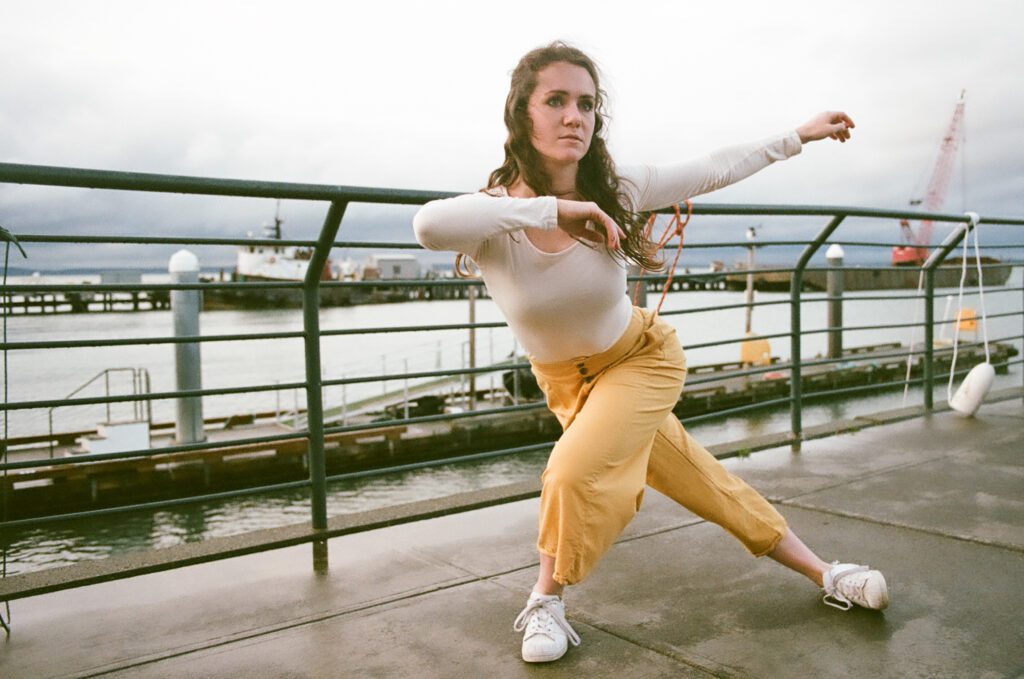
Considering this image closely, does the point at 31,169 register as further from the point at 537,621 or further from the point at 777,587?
the point at 777,587

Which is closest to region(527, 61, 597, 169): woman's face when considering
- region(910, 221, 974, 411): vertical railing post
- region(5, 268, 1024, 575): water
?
region(5, 268, 1024, 575): water

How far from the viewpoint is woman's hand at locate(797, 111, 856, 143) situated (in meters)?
2.26

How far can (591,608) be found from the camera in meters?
2.29

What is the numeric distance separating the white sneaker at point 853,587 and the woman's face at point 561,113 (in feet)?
4.47

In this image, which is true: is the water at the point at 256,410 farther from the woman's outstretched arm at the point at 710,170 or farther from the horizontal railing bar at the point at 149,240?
the woman's outstretched arm at the point at 710,170

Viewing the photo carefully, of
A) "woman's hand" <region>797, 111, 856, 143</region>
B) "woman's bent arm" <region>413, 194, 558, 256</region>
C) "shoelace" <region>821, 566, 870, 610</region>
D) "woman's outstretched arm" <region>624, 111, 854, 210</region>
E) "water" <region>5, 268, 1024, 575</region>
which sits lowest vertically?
"water" <region>5, 268, 1024, 575</region>

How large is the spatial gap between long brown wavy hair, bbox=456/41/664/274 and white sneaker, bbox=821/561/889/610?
3.35 feet

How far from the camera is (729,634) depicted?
2.07 m

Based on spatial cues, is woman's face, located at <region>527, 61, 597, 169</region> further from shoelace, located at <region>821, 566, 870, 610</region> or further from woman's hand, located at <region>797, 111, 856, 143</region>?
shoelace, located at <region>821, 566, 870, 610</region>

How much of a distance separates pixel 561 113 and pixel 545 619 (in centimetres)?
126

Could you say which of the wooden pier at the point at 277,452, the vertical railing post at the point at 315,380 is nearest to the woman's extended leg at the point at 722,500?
the vertical railing post at the point at 315,380

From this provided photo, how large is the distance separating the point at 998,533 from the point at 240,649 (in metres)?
2.54

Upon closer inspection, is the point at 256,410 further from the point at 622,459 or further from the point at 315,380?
the point at 622,459

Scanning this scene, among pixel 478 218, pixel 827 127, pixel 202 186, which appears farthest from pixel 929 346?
pixel 202 186
